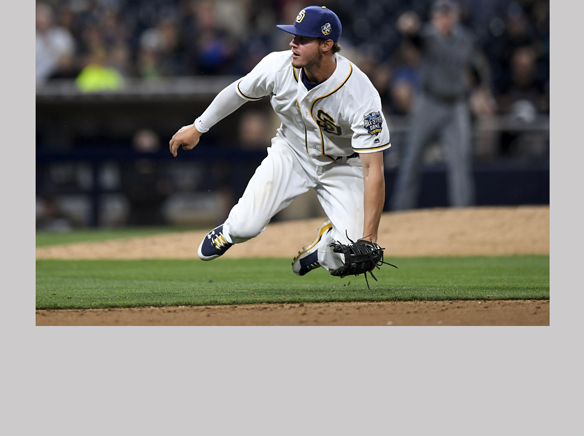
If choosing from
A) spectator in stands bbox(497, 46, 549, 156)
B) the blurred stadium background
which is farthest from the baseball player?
spectator in stands bbox(497, 46, 549, 156)

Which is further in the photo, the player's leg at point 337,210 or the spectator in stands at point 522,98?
the spectator in stands at point 522,98

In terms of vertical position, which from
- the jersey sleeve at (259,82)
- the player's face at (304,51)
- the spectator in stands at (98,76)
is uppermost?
the spectator in stands at (98,76)

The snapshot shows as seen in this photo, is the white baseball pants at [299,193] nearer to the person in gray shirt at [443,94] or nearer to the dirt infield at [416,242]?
the dirt infield at [416,242]

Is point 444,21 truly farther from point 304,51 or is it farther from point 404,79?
point 304,51

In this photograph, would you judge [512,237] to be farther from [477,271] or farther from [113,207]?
[113,207]

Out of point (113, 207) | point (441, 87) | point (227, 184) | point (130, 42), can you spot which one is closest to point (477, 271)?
point (441, 87)

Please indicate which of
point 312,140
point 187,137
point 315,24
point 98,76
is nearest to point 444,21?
point 312,140

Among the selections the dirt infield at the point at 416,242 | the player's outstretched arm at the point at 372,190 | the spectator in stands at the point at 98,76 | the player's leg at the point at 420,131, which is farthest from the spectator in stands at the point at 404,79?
the player's outstretched arm at the point at 372,190
